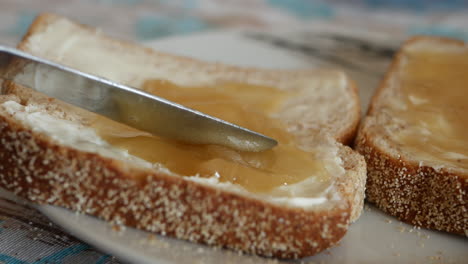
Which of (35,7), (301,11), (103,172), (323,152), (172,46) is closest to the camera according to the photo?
(103,172)

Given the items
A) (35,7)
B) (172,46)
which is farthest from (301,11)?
(172,46)

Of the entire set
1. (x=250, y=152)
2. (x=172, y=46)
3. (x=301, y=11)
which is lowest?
(x=301, y=11)

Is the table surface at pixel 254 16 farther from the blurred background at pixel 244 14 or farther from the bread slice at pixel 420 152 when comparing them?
the bread slice at pixel 420 152

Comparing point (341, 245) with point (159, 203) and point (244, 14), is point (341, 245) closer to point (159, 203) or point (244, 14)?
point (159, 203)

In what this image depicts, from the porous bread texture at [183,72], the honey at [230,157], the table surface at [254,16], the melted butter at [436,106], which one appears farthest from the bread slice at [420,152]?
the table surface at [254,16]

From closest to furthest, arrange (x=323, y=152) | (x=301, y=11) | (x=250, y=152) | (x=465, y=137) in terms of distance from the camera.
Result: (x=250, y=152) < (x=323, y=152) < (x=465, y=137) < (x=301, y=11)

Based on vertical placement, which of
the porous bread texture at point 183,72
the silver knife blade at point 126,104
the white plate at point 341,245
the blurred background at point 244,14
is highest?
the silver knife blade at point 126,104

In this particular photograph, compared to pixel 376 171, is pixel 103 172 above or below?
above

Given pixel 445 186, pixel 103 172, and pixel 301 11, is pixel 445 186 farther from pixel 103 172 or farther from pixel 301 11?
pixel 301 11
